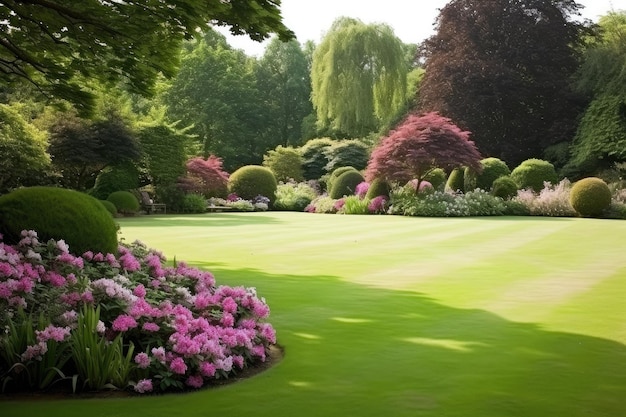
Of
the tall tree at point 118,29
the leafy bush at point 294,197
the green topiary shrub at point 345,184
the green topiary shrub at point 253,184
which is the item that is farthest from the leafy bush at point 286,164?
the tall tree at point 118,29

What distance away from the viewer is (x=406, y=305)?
24.6 ft

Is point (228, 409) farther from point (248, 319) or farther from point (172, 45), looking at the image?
point (172, 45)

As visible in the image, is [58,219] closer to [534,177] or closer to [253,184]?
[534,177]

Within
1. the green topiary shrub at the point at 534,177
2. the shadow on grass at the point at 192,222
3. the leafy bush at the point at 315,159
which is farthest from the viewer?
the leafy bush at the point at 315,159

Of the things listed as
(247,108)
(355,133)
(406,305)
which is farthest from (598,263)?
(247,108)

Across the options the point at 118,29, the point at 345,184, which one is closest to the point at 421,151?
the point at 345,184

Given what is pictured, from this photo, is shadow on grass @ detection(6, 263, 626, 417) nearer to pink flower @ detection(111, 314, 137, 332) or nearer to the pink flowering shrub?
the pink flowering shrub

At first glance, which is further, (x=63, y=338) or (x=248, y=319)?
(x=248, y=319)

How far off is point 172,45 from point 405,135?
63.9 ft

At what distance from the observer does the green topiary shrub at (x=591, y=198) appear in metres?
25.7

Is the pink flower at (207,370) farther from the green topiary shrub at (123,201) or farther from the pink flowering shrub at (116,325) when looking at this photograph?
the green topiary shrub at (123,201)

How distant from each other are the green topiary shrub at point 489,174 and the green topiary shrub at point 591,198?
15.5 feet

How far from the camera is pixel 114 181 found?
28.7m

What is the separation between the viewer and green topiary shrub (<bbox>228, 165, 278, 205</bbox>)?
34844 millimetres
